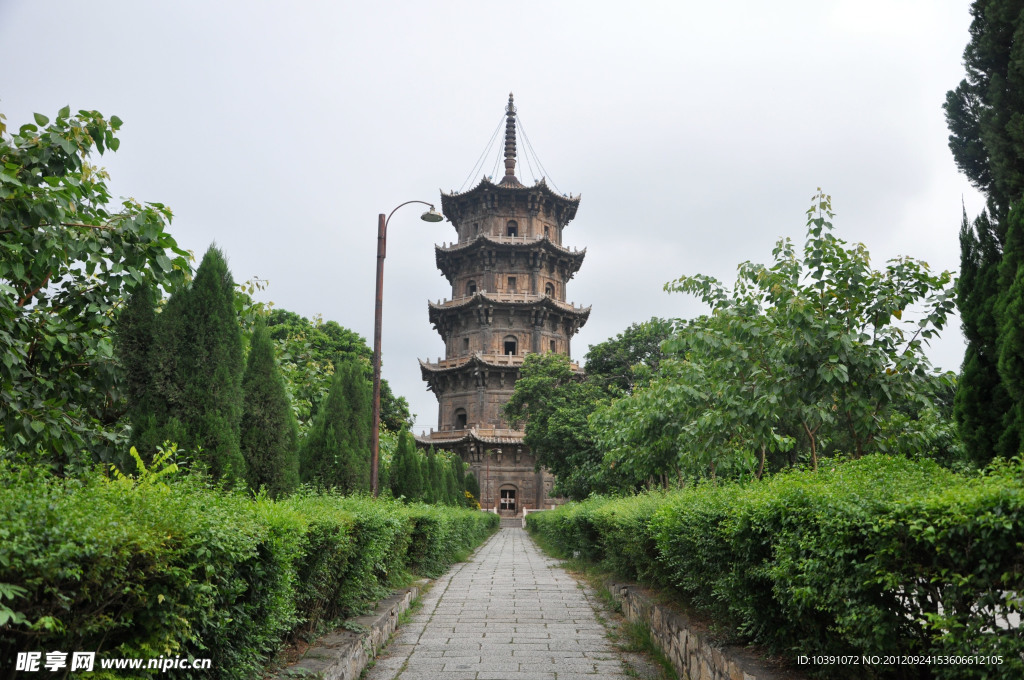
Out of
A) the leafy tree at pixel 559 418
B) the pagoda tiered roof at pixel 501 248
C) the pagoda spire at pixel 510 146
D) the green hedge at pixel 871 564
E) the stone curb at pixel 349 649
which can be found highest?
the pagoda spire at pixel 510 146

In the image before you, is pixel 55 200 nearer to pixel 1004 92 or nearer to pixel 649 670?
pixel 649 670

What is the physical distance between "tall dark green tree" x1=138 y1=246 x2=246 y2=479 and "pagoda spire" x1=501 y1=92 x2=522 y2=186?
42932mm

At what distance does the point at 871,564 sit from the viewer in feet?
11.7

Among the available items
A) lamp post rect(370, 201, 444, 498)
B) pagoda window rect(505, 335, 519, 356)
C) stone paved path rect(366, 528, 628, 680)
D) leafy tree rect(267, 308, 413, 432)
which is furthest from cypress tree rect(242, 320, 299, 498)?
pagoda window rect(505, 335, 519, 356)

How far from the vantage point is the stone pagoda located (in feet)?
156

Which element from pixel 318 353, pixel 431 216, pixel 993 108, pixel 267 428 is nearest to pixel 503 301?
pixel 318 353

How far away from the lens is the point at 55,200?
5.32 metres

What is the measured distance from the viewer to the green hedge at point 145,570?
278cm

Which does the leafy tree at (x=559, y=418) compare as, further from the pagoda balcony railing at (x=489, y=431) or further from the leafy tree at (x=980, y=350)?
the leafy tree at (x=980, y=350)

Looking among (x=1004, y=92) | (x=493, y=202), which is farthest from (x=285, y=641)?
(x=493, y=202)

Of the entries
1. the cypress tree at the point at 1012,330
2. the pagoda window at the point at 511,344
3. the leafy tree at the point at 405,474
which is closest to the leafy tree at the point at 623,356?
the pagoda window at the point at 511,344

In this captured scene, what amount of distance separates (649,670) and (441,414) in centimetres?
4362

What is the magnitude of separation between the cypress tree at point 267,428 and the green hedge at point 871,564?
568 centimetres

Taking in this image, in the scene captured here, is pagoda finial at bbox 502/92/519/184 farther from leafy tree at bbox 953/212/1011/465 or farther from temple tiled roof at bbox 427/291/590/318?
leafy tree at bbox 953/212/1011/465
